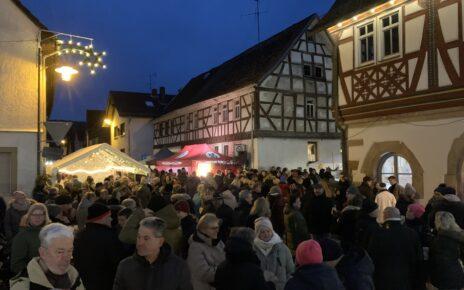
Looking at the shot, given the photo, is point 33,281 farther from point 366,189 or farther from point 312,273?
point 366,189

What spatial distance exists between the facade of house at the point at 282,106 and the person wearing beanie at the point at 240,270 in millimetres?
20932

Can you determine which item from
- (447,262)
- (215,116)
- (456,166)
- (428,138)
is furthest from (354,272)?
(215,116)

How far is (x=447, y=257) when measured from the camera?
5.86 m

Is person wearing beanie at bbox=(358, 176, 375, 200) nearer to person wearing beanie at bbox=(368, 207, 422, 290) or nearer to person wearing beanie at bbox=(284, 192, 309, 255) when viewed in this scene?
person wearing beanie at bbox=(284, 192, 309, 255)

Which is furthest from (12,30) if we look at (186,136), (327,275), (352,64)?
(186,136)

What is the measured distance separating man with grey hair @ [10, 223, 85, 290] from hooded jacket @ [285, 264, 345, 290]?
176 centimetres

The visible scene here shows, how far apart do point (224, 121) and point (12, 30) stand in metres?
16.9

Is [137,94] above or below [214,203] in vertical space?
above

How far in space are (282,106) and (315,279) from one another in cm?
2336

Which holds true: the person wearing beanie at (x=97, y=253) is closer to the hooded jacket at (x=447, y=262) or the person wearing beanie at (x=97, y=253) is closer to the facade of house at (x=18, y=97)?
the hooded jacket at (x=447, y=262)

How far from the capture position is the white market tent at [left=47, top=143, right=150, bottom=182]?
14.4 metres

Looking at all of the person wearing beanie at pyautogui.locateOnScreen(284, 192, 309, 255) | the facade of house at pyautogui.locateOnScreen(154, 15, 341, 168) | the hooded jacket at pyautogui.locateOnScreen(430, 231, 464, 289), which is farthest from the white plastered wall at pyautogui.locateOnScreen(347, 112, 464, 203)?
the facade of house at pyautogui.locateOnScreen(154, 15, 341, 168)

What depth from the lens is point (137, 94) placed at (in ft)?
152

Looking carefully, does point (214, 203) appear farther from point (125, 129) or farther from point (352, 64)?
point (125, 129)
